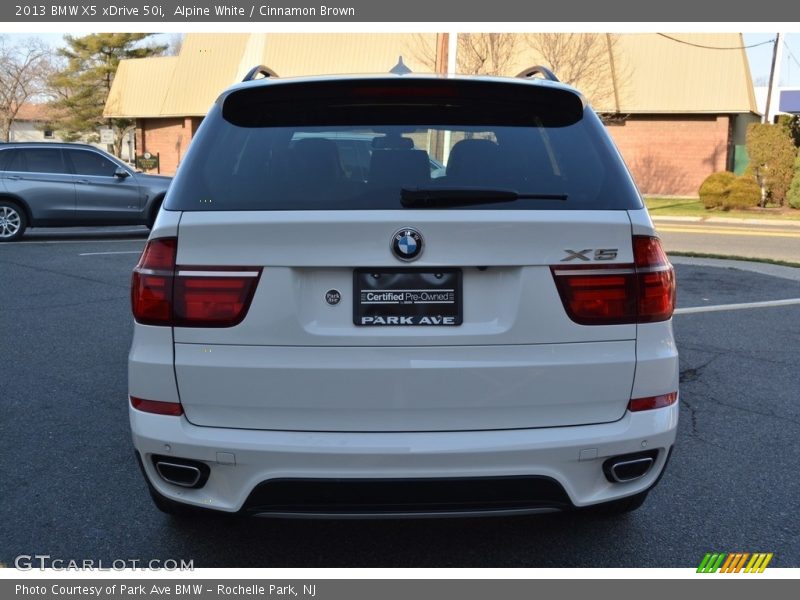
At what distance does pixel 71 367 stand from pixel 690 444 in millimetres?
4358

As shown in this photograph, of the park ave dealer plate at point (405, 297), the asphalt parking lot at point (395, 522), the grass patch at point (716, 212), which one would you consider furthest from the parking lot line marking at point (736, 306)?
the grass patch at point (716, 212)

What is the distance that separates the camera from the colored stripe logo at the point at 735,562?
10.6 feet

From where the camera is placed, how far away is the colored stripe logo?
323 centimetres

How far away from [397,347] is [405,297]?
0.17 meters

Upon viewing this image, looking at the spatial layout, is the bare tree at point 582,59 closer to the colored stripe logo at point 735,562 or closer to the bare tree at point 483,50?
the bare tree at point 483,50

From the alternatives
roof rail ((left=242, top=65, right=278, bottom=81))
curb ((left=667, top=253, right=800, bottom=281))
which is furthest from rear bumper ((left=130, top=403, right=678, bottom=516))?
curb ((left=667, top=253, right=800, bottom=281))

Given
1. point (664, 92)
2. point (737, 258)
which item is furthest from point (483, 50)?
point (737, 258)

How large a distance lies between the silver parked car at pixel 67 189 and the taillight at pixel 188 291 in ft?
43.8

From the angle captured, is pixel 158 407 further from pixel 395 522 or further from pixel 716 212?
pixel 716 212

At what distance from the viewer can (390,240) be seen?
2.68 metres

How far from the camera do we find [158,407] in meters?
2.81

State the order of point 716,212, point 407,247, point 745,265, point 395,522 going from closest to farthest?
point 407,247, point 395,522, point 745,265, point 716,212

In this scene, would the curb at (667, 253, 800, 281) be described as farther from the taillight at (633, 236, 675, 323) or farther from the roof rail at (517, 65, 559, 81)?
the taillight at (633, 236, 675, 323)
